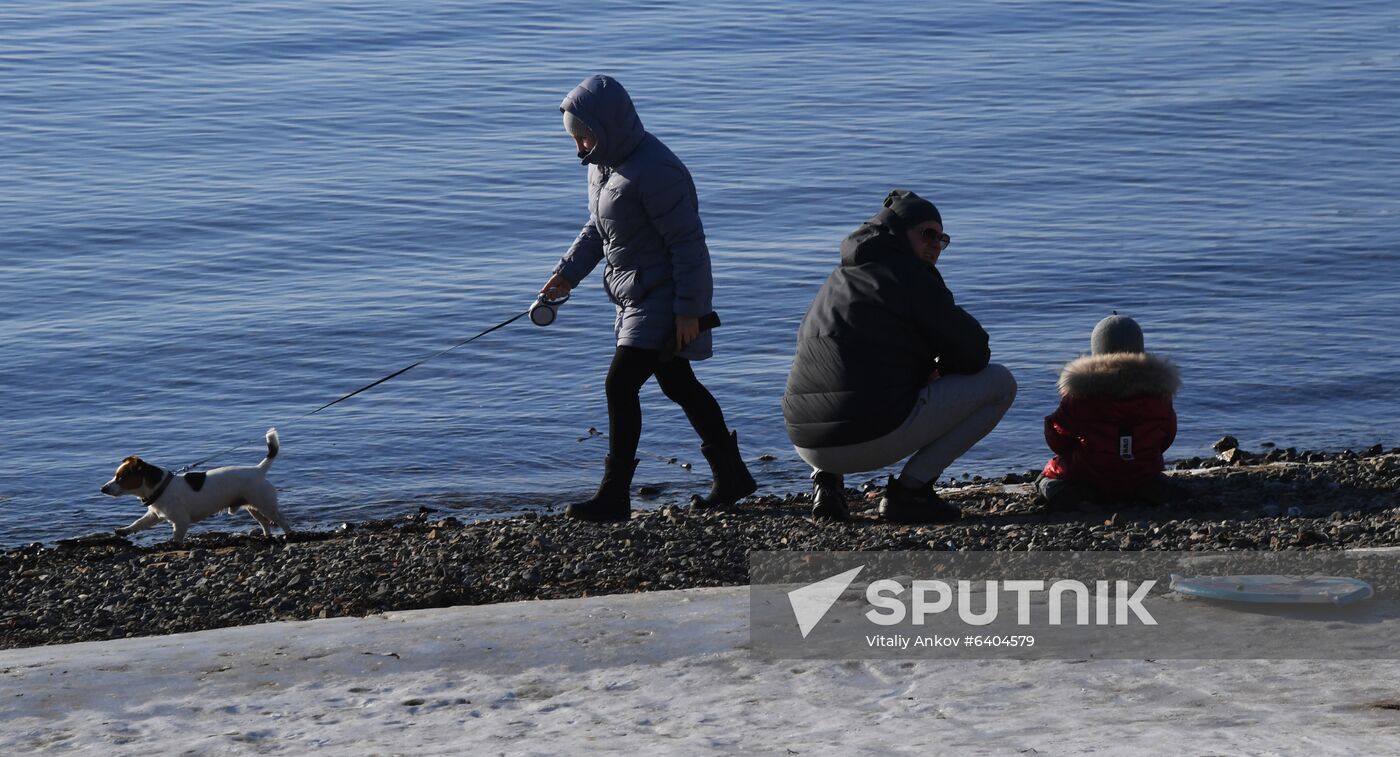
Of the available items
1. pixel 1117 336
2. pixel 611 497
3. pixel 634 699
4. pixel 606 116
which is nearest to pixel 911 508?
pixel 1117 336

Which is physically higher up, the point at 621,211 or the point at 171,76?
the point at 171,76

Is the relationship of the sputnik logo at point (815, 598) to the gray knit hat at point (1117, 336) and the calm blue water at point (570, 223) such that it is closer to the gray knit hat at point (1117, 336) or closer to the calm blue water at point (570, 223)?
the gray knit hat at point (1117, 336)

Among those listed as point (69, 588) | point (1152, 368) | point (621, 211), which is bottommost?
point (69, 588)

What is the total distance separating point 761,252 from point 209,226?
5770 mm

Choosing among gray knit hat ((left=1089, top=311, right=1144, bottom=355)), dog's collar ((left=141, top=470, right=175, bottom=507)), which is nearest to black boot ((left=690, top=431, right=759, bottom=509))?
gray knit hat ((left=1089, top=311, right=1144, bottom=355))

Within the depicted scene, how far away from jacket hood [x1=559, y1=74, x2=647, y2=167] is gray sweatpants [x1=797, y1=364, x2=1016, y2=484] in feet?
4.78

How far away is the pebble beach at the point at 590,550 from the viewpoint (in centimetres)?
609

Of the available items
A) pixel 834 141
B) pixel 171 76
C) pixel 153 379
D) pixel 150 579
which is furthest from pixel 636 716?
pixel 171 76

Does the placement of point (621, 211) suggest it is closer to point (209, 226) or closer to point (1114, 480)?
point (1114, 480)

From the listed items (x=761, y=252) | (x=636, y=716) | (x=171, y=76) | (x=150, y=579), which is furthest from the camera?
(x=171, y=76)

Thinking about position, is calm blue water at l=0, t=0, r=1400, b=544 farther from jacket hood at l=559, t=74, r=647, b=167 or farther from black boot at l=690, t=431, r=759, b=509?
jacket hood at l=559, t=74, r=647, b=167

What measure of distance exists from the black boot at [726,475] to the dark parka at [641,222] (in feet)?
1.69

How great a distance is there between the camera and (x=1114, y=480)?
7.01m

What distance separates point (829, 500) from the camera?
7.07 metres
